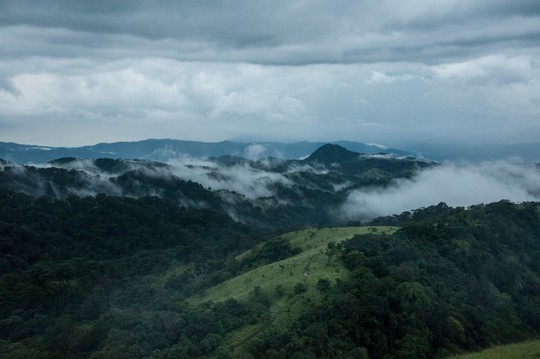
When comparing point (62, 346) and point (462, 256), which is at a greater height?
point (462, 256)

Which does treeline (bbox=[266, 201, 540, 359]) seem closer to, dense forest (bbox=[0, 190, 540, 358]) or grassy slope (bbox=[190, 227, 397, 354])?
dense forest (bbox=[0, 190, 540, 358])

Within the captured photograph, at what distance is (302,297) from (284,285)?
432 cm

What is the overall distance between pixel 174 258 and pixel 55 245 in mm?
33682

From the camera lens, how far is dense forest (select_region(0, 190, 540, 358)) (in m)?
46.7

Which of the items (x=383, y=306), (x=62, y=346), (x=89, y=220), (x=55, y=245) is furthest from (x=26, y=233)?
(x=383, y=306)

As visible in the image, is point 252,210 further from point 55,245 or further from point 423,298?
point 423,298

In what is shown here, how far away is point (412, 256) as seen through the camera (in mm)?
63312

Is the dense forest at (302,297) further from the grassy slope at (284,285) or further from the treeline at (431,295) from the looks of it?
the grassy slope at (284,285)

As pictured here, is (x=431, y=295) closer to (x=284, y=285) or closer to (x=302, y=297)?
(x=302, y=297)

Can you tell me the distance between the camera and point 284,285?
183ft

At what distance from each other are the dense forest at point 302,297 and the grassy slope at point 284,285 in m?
0.46

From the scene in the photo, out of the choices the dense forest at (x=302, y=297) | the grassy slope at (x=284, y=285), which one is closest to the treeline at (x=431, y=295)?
the dense forest at (x=302, y=297)

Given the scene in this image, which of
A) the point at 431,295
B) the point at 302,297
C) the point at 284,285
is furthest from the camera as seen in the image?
the point at 284,285

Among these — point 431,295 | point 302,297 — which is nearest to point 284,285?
point 302,297
